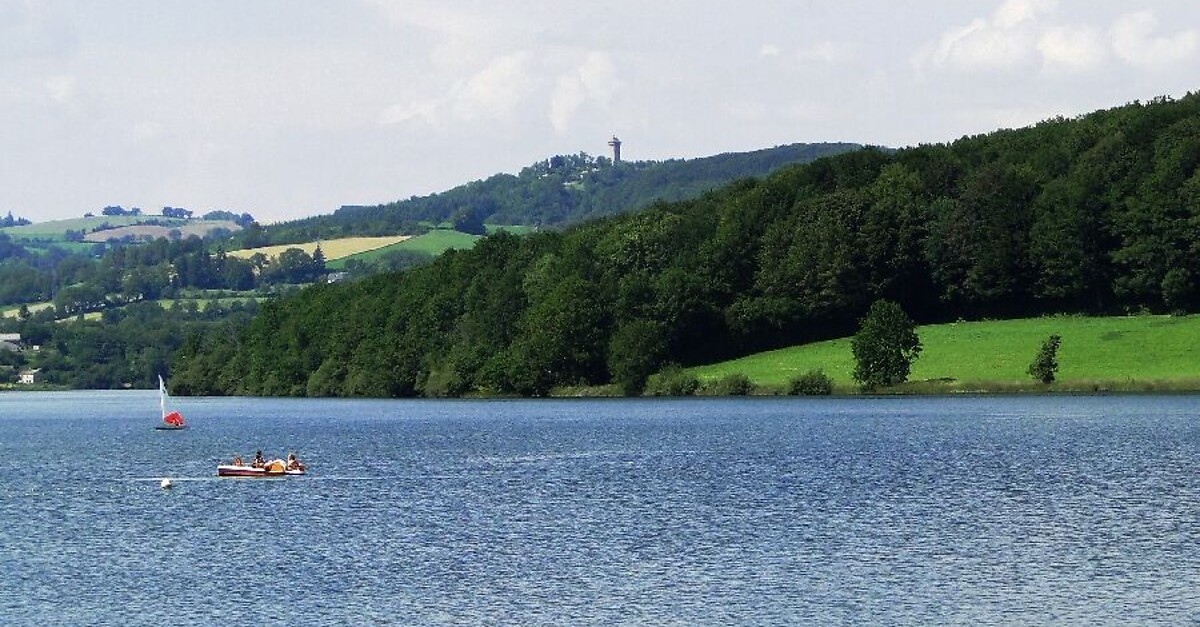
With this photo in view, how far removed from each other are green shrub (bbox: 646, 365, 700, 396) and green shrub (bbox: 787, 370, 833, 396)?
499 inches

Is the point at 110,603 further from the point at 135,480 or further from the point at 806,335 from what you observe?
the point at 806,335

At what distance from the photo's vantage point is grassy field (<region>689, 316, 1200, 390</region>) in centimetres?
13938

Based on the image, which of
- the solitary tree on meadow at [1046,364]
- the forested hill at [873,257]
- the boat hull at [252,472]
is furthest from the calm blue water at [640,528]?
the forested hill at [873,257]

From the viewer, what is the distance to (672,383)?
16388 centimetres

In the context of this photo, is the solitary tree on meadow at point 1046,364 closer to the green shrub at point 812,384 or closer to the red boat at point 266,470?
the green shrub at point 812,384

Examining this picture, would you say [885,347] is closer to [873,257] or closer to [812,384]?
[812,384]

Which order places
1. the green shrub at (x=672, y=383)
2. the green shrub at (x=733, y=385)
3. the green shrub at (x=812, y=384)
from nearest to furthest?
the green shrub at (x=812, y=384), the green shrub at (x=733, y=385), the green shrub at (x=672, y=383)

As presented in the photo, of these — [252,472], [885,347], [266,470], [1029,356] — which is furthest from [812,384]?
[252,472]

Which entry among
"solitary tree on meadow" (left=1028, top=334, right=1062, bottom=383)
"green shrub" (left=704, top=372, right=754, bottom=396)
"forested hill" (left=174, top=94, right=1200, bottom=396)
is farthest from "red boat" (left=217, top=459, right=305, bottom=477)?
"forested hill" (left=174, top=94, right=1200, bottom=396)

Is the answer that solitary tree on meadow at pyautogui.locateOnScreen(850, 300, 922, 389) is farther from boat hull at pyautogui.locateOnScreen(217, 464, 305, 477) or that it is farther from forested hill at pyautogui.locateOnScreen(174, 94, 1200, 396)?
boat hull at pyautogui.locateOnScreen(217, 464, 305, 477)

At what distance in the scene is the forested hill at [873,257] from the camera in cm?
15988

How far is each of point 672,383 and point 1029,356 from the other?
34830 millimetres

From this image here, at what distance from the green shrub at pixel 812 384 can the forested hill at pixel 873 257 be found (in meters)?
16.5

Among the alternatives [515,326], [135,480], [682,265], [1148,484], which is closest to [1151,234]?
[682,265]
